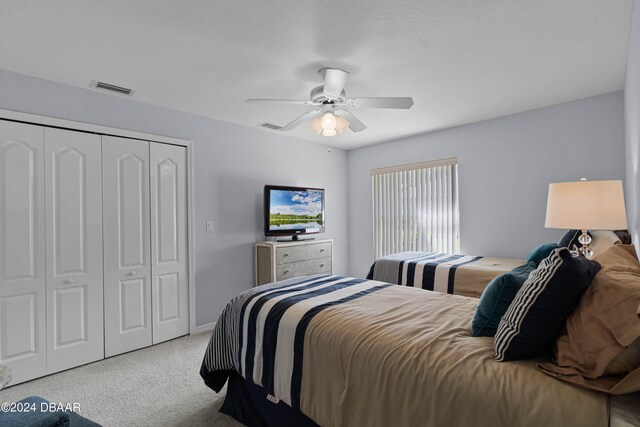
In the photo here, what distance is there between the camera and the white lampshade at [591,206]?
219cm

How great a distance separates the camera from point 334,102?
8.80ft

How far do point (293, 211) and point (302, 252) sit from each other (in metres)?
0.58

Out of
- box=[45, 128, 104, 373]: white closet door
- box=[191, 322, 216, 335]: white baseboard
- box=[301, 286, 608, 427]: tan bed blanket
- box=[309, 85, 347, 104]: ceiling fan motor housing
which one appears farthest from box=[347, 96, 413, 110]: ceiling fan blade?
box=[191, 322, 216, 335]: white baseboard

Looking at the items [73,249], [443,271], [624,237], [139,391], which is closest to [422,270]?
[443,271]

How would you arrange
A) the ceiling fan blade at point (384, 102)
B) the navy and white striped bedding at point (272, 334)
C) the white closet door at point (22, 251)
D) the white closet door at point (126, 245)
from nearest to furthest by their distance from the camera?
the navy and white striped bedding at point (272, 334) → the ceiling fan blade at point (384, 102) → the white closet door at point (22, 251) → the white closet door at point (126, 245)

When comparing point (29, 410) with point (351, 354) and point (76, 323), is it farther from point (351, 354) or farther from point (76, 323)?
point (76, 323)

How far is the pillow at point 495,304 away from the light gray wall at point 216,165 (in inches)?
117

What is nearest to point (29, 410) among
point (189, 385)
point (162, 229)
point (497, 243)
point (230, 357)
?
point (230, 357)

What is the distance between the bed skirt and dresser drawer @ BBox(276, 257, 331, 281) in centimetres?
186

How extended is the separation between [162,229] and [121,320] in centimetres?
93

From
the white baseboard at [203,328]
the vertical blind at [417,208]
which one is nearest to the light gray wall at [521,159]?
the vertical blind at [417,208]

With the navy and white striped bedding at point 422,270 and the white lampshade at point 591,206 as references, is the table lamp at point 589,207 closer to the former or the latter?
the white lampshade at point 591,206

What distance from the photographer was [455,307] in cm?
188

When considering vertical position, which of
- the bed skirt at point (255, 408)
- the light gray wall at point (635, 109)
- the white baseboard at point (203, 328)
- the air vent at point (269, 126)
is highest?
the air vent at point (269, 126)
